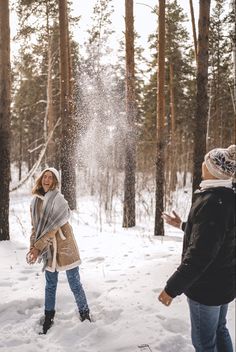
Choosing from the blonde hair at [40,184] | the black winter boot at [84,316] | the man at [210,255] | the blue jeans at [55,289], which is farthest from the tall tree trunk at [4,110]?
the man at [210,255]

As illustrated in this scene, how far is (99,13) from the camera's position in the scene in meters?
21.8

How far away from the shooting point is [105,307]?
4.94 meters

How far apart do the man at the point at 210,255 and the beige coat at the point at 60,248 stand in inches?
81.6

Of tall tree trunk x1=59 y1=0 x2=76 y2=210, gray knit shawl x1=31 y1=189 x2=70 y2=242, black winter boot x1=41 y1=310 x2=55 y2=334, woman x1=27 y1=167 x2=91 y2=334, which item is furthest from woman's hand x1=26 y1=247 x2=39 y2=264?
tall tree trunk x1=59 y1=0 x2=76 y2=210

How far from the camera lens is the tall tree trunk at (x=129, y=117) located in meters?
11.4

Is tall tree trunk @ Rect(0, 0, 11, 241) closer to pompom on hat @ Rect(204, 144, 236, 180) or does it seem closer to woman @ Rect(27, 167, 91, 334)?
woman @ Rect(27, 167, 91, 334)

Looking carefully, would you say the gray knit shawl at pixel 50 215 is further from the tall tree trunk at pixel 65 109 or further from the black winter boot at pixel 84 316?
the tall tree trunk at pixel 65 109

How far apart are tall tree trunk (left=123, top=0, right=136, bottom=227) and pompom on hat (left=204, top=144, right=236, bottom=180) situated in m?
8.47

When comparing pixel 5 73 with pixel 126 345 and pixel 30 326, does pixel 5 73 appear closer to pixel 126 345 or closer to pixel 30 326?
pixel 30 326

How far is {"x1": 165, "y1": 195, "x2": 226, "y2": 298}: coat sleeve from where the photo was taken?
2.44 meters

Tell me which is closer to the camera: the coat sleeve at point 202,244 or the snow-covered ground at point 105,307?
the coat sleeve at point 202,244

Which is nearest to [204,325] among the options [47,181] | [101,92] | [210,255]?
[210,255]

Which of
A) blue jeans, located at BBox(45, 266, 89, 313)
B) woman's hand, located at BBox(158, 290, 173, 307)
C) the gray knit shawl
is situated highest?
the gray knit shawl

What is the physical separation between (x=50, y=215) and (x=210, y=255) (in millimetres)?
2521
